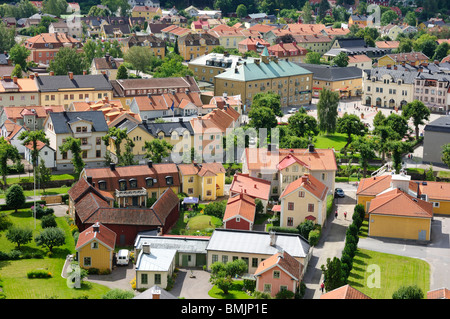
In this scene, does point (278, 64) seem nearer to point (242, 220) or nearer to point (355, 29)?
point (242, 220)

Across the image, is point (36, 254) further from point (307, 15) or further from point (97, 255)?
point (307, 15)

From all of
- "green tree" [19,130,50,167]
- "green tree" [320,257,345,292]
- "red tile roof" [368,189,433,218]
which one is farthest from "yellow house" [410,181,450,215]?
"green tree" [19,130,50,167]

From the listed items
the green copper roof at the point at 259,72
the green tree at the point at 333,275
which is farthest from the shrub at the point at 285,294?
the green copper roof at the point at 259,72

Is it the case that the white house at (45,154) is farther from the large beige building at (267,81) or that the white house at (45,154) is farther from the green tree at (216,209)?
the large beige building at (267,81)

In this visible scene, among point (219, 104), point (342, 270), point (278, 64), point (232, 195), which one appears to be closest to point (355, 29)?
point (278, 64)

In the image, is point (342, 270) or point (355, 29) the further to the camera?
point (355, 29)

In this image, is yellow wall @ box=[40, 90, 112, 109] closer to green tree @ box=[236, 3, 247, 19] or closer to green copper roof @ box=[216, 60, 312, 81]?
green copper roof @ box=[216, 60, 312, 81]
